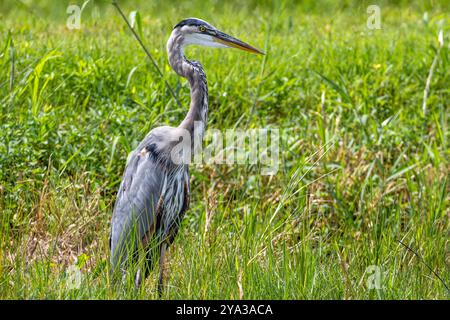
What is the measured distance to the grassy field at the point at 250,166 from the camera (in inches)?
174

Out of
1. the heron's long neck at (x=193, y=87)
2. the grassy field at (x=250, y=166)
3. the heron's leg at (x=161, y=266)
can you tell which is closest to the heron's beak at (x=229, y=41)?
the heron's long neck at (x=193, y=87)

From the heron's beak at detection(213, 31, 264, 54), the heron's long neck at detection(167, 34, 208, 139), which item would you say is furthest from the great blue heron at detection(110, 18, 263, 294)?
the heron's beak at detection(213, 31, 264, 54)

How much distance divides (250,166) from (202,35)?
1.35 meters

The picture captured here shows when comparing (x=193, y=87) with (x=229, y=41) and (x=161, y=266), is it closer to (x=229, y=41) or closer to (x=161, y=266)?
(x=229, y=41)

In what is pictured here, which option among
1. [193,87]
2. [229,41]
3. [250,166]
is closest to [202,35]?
[229,41]

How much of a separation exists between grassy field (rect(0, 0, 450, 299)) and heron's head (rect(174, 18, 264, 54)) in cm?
86

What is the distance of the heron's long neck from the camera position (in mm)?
4961

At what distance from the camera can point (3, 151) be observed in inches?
224

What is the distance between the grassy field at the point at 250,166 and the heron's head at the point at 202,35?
859 mm

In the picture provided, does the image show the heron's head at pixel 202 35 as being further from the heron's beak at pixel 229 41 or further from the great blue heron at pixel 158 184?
the great blue heron at pixel 158 184

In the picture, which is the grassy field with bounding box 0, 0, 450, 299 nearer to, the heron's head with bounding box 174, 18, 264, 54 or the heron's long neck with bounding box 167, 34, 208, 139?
the heron's long neck with bounding box 167, 34, 208, 139

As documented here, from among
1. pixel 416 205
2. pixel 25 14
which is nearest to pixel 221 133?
pixel 416 205

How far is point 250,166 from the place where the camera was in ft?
20.4
